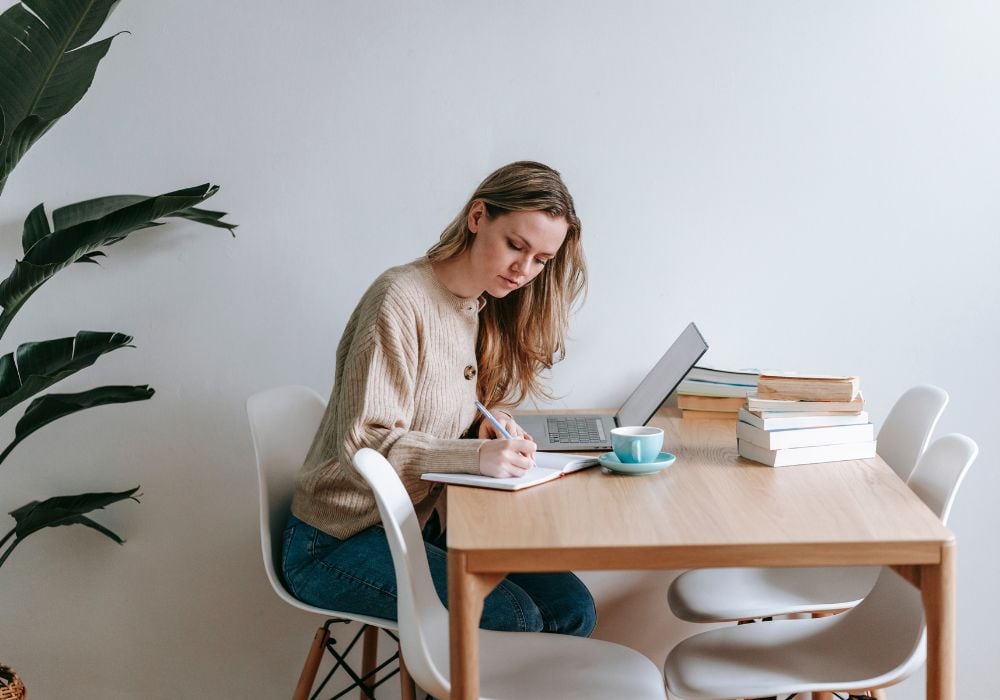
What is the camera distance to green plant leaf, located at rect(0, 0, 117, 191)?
1898mm

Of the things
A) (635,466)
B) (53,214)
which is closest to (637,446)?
(635,466)

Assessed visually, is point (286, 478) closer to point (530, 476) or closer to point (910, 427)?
point (530, 476)

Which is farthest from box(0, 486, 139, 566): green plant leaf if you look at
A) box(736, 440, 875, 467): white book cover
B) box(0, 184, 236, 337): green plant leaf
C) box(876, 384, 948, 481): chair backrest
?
box(876, 384, 948, 481): chair backrest

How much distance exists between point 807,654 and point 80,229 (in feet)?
5.42

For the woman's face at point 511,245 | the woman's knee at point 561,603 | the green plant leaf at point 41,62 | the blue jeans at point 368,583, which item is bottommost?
the woman's knee at point 561,603

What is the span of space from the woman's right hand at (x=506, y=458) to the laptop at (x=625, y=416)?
0.96ft

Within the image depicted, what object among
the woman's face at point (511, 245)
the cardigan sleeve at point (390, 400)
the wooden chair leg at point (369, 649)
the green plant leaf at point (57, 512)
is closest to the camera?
the cardigan sleeve at point (390, 400)

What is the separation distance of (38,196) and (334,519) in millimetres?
1204

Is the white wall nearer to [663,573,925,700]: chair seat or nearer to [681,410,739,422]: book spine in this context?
[681,410,739,422]: book spine

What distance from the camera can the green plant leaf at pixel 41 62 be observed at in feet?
6.23

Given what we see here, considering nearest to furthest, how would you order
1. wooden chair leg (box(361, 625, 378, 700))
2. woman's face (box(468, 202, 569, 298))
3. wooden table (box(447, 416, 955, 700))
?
1. wooden table (box(447, 416, 955, 700))
2. woman's face (box(468, 202, 569, 298))
3. wooden chair leg (box(361, 625, 378, 700))

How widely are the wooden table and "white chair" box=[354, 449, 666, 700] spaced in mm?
90

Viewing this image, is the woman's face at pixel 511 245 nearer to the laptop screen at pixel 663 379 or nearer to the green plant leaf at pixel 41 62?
the laptop screen at pixel 663 379

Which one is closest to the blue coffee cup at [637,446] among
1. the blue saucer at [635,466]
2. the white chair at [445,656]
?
the blue saucer at [635,466]
